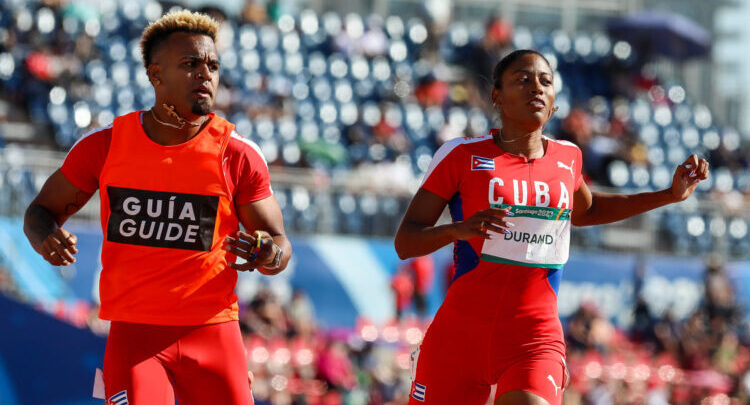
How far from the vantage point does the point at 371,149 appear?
17734mm

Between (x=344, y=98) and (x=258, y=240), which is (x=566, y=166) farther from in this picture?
(x=344, y=98)

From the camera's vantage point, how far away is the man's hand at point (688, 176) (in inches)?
210

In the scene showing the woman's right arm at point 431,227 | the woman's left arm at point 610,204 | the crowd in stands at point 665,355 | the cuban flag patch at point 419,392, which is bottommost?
the crowd in stands at point 665,355

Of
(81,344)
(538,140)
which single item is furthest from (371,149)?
(538,140)

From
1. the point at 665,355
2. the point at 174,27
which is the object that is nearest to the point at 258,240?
the point at 174,27

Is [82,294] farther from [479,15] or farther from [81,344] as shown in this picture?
[479,15]

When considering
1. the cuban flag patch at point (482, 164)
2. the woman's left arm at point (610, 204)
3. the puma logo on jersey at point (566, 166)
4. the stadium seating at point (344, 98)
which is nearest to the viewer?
the cuban flag patch at point (482, 164)

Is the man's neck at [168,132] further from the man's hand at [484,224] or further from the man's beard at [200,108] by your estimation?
the man's hand at [484,224]

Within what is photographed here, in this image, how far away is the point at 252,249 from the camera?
439 centimetres

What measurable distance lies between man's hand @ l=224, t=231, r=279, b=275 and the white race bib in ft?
3.53

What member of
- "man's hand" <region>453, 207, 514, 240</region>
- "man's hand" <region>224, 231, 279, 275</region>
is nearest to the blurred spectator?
"man's hand" <region>453, 207, 514, 240</region>

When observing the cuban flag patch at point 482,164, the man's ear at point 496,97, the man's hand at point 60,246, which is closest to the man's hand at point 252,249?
the man's hand at point 60,246

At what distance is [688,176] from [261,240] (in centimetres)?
210

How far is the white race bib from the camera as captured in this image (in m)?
5.08
